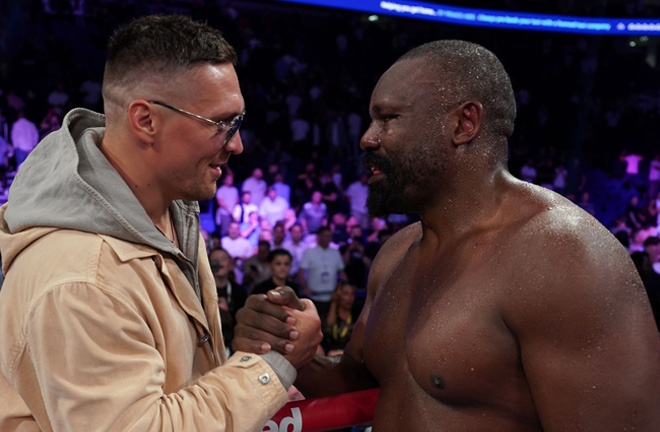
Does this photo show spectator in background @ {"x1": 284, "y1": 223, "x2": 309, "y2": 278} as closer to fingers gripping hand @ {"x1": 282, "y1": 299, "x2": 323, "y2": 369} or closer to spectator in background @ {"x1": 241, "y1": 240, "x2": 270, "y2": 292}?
spectator in background @ {"x1": 241, "y1": 240, "x2": 270, "y2": 292}

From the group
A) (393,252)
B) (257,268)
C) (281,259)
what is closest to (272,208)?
(257,268)

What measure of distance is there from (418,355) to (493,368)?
202 mm

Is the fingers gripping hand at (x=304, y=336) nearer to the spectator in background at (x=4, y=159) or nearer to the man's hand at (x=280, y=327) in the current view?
the man's hand at (x=280, y=327)

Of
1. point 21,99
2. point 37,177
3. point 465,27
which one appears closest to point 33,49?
point 21,99

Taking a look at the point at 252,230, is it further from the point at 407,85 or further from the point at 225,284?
the point at 407,85

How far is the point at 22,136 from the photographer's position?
27.4 feet

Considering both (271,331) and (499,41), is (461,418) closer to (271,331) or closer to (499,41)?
(271,331)

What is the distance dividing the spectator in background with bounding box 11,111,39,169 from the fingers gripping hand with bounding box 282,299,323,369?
7378mm

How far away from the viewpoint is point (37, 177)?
1.57m

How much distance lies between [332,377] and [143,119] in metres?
0.95

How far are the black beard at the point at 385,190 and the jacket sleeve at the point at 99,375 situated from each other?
705 mm

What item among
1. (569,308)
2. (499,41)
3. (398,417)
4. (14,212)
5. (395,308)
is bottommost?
(499,41)

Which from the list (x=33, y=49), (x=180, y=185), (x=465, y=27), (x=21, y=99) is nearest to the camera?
(x=180, y=185)

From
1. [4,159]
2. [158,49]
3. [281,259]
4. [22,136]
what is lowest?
[281,259]
